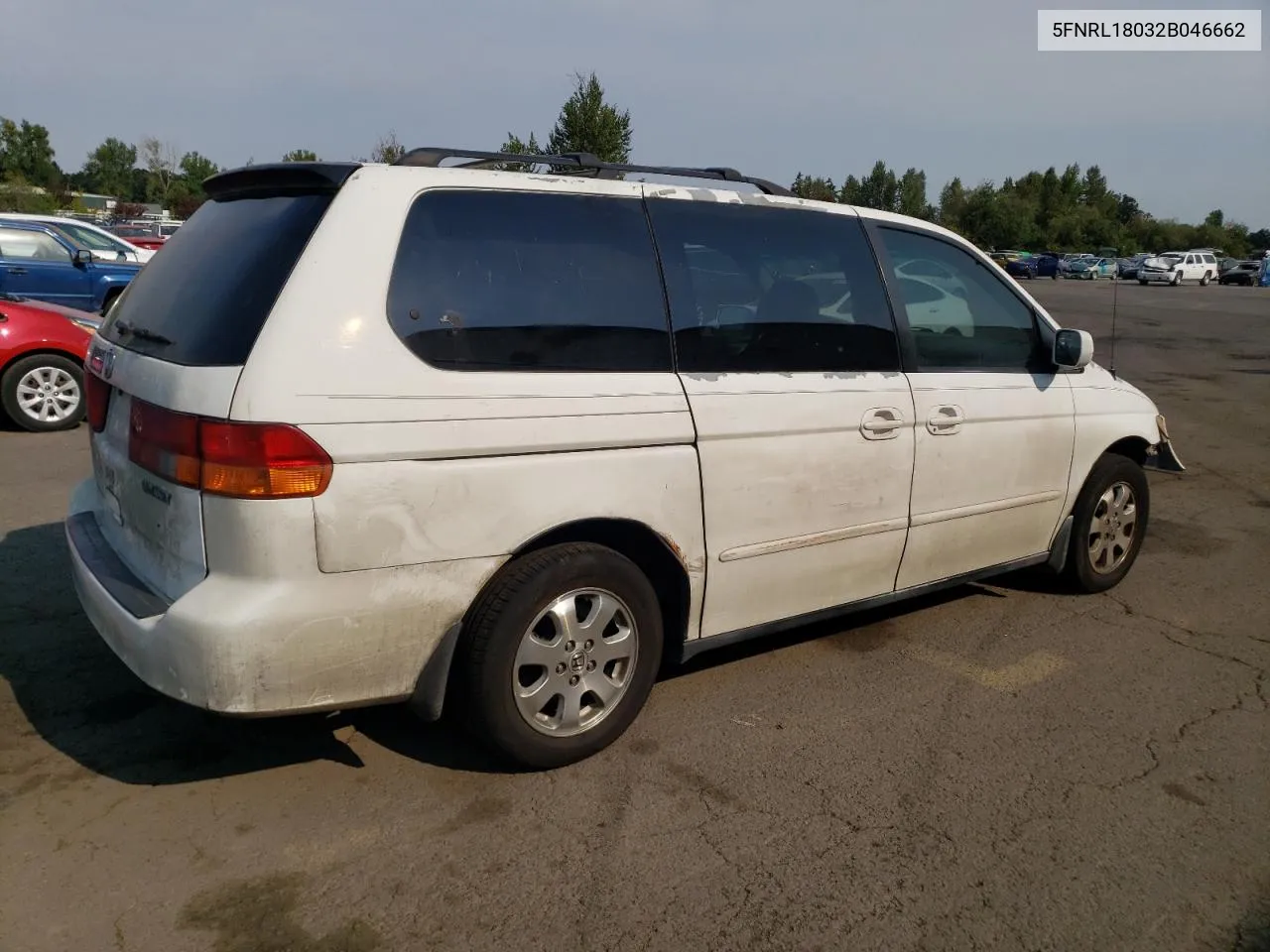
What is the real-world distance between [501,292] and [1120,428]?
3441mm

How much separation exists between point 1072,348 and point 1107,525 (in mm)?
A: 1063

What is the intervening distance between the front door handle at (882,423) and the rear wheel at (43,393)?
7525mm

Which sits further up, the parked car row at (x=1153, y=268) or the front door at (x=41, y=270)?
the parked car row at (x=1153, y=268)

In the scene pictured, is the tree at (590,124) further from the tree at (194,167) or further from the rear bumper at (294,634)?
the tree at (194,167)

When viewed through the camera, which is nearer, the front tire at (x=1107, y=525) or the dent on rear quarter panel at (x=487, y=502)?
the dent on rear quarter panel at (x=487, y=502)

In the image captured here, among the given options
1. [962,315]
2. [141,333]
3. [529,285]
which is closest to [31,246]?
[141,333]

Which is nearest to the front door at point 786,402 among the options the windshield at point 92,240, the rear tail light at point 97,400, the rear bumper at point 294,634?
the rear bumper at point 294,634

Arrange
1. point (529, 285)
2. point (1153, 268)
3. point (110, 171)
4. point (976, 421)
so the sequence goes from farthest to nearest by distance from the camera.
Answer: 1. point (110, 171)
2. point (1153, 268)
3. point (976, 421)
4. point (529, 285)

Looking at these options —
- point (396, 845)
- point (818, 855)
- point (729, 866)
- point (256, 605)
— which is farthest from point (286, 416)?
point (818, 855)

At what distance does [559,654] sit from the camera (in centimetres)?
322

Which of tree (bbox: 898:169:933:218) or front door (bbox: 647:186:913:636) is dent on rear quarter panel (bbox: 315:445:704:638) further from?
tree (bbox: 898:169:933:218)

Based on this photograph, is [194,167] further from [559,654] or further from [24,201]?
[559,654]

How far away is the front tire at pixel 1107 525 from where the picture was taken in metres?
5.00

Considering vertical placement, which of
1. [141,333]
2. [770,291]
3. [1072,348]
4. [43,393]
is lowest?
[43,393]
